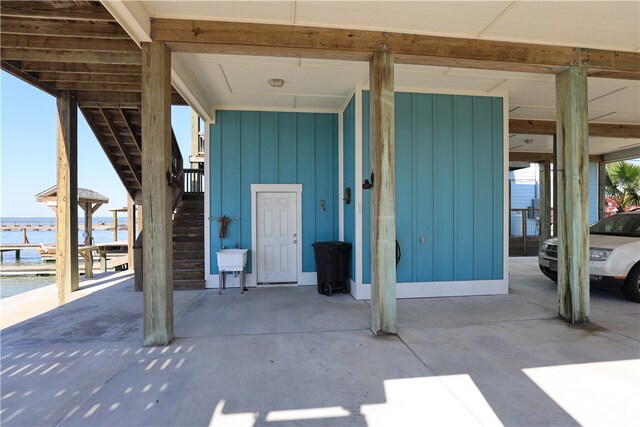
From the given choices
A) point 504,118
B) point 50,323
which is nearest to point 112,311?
point 50,323

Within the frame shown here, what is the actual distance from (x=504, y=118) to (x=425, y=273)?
9.55 feet

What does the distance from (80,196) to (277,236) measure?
6546 mm

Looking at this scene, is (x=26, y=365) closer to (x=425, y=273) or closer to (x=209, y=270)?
(x=209, y=270)

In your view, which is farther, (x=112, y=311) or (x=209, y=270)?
(x=209, y=270)

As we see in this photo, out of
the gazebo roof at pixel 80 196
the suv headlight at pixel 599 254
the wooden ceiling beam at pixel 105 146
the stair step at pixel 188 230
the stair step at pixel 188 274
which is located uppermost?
the wooden ceiling beam at pixel 105 146

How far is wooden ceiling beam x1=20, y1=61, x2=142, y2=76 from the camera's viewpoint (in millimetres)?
4762

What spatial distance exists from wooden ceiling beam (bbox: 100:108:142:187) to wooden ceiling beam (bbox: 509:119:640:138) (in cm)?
853

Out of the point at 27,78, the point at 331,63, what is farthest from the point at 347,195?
the point at 27,78

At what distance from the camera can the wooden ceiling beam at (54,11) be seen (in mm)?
3416

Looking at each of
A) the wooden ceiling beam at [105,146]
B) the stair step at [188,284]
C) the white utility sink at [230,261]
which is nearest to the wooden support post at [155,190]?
the white utility sink at [230,261]

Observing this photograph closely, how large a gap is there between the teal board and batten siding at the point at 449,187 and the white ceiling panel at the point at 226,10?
2513mm

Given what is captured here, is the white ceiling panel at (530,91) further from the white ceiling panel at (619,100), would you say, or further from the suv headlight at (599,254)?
the suv headlight at (599,254)

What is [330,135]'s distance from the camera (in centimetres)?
591

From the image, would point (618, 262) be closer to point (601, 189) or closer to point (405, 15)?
point (405, 15)
